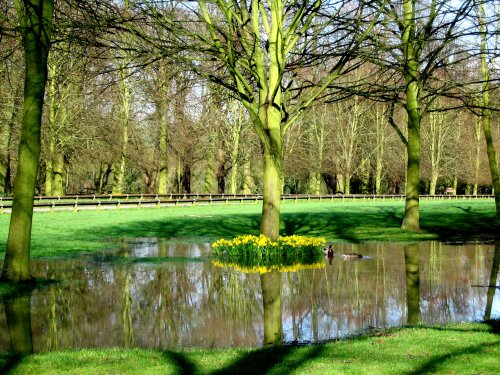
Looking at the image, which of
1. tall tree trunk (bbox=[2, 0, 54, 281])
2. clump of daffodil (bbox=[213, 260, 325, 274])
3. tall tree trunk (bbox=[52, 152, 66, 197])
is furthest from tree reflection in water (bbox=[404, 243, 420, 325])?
tall tree trunk (bbox=[52, 152, 66, 197])

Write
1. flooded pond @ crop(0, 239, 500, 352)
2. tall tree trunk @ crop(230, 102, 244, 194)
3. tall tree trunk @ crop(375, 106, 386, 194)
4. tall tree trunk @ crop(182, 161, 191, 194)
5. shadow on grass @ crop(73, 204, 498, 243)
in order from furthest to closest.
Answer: tall tree trunk @ crop(375, 106, 386, 194) → tall tree trunk @ crop(182, 161, 191, 194) → tall tree trunk @ crop(230, 102, 244, 194) → shadow on grass @ crop(73, 204, 498, 243) → flooded pond @ crop(0, 239, 500, 352)

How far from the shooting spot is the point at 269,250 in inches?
683

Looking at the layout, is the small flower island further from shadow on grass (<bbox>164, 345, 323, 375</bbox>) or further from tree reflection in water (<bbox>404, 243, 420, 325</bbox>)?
shadow on grass (<bbox>164, 345, 323, 375</bbox>)

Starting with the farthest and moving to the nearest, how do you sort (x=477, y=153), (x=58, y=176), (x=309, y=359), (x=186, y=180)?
(x=477, y=153)
(x=186, y=180)
(x=58, y=176)
(x=309, y=359)

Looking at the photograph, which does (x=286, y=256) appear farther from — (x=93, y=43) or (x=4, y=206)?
(x=4, y=206)

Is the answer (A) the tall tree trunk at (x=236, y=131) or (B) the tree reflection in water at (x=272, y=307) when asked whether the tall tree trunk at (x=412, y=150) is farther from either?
(A) the tall tree trunk at (x=236, y=131)

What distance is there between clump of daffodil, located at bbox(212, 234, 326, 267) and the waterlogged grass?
903cm

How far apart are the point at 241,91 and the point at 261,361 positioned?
1226cm

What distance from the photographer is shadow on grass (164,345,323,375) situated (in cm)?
664

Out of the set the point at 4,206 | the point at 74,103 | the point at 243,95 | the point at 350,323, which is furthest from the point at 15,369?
the point at 74,103

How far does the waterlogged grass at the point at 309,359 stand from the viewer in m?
6.62

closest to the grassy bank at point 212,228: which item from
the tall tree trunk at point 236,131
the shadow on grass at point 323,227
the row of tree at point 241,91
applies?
the shadow on grass at point 323,227

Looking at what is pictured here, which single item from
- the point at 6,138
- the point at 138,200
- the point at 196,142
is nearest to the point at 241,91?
the point at 138,200

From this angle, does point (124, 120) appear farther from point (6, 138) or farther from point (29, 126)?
point (29, 126)
